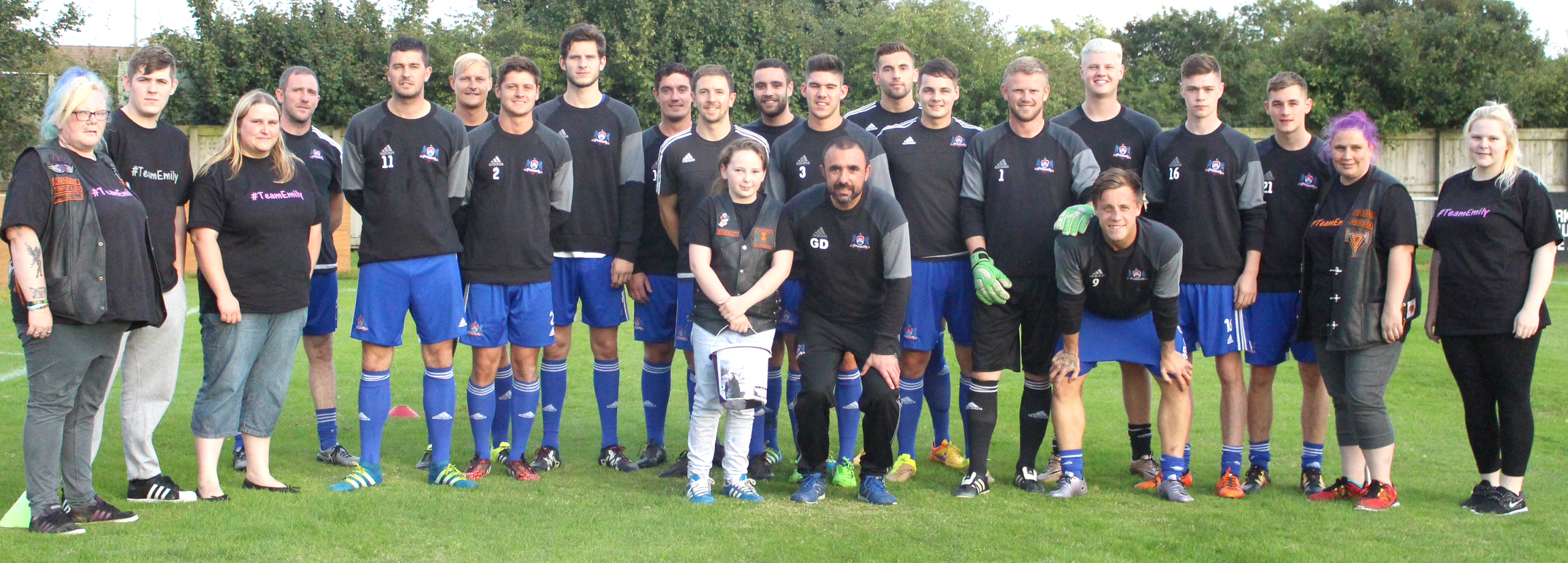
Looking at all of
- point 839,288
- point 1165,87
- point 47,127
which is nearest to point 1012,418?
point 839,288

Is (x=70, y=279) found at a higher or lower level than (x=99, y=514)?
higher

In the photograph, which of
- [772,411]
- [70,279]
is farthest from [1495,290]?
[70,279]

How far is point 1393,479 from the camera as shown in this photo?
19.7ft

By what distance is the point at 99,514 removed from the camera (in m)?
4.79

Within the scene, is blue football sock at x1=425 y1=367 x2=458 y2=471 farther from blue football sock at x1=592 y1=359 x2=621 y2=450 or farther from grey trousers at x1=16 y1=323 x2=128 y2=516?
grey trousers at x1=16 y1=323 x2=128 y2=516

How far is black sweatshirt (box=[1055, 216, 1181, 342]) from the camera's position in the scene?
5.35 metres

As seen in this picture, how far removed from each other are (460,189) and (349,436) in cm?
214

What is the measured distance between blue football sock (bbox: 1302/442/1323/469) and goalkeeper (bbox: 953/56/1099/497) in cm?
125

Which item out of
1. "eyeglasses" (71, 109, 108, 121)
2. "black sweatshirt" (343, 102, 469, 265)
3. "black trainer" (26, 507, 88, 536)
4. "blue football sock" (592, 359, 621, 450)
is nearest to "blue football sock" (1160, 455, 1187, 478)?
"blue football sock" (592, 359, 621, 450)

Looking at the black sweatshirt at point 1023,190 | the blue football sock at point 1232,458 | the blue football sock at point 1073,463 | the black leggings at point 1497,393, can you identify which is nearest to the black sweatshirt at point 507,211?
the black sweatshirt at point 1023,190

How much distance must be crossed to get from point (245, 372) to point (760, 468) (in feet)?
7.93

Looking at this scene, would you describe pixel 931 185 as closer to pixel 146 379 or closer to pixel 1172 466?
pixel 1172 466

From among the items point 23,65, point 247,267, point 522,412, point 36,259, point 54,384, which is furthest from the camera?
point 23,65

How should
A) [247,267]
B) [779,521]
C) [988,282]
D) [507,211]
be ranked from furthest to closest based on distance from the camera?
[507,211], [988,282], [247,267], [779,521]
